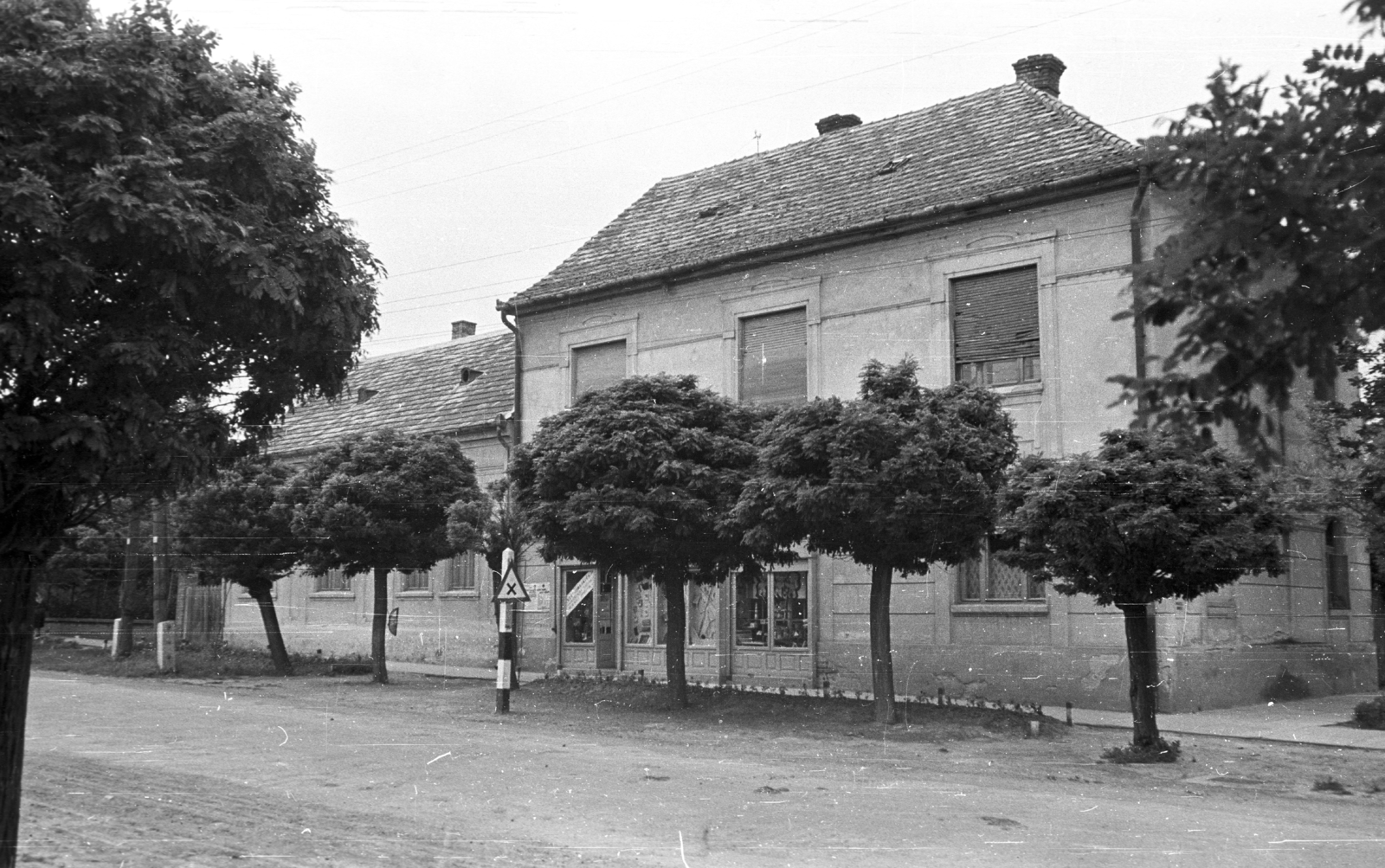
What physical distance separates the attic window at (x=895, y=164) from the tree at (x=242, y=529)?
14.8 metres

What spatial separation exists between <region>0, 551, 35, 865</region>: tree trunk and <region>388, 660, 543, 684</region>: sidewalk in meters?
18.3

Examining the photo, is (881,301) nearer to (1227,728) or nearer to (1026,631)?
(1026,631)

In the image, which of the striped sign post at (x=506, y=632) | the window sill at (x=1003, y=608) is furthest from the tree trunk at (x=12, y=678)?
the window sill at (x=1003, y=608)

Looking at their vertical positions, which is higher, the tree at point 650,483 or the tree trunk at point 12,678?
the tree at point 650,483

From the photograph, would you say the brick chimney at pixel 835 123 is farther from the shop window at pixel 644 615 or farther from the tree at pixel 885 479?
the tree at pixel 885 479

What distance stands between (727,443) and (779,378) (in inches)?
186

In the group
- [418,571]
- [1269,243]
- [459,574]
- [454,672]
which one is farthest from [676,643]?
[1269,243]

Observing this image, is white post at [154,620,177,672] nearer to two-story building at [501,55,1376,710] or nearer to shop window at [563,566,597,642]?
two-story building at [501,55,1376,710]

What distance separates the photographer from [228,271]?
21.3ft

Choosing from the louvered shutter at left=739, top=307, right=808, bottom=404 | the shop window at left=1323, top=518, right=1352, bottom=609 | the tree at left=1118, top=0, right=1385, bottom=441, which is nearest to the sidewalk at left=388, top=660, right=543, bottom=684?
the louvered shutter at left=739, top=307, right=808, bottom=404

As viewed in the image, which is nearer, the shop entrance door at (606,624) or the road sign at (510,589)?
the road sign at (510,589)

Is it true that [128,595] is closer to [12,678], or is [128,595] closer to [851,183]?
[851,183]

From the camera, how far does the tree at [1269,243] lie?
3.58 meters

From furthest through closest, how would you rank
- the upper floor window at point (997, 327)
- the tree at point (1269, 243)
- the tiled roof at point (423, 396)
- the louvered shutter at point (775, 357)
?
1. the tiled roof at point (423, 396)
2. the louvered shutter at point (775, 357)
3. the upper floor window at point (997, 327)
4. the tree at point (1269, 243)
